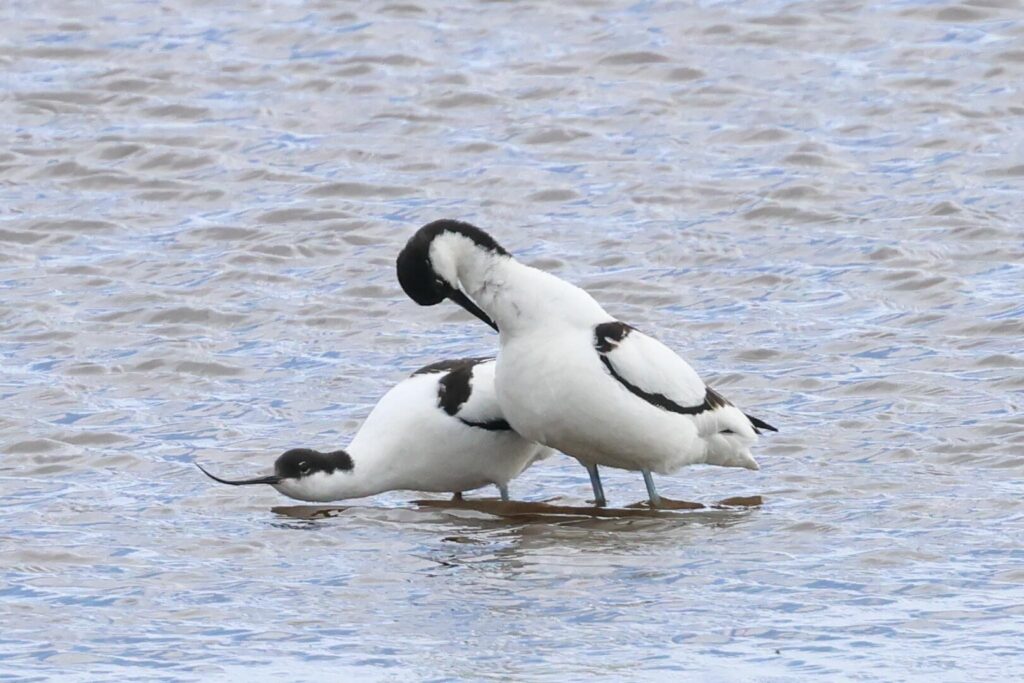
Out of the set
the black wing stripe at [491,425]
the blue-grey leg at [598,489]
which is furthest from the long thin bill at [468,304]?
the blue-grey leg at [598,489]

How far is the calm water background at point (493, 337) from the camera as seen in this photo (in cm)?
883

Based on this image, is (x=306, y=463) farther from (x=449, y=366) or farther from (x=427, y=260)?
(x=427, y=260)

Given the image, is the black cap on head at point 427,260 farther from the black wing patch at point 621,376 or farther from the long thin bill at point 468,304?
the black wing patch at point 621,376

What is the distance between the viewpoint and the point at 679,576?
9.41 metres

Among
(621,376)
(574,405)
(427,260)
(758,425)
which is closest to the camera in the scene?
(574,405)

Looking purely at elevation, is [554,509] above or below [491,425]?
below

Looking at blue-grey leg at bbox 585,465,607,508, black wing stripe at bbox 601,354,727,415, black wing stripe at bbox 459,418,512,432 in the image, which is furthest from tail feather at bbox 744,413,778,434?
black wing stripe at bbox 459,418,512,432

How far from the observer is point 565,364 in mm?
10359

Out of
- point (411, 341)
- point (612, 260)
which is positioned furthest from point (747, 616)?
point (612, 260)

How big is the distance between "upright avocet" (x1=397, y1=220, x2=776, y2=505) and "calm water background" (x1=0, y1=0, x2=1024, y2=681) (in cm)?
44

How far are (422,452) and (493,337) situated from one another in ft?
11.1

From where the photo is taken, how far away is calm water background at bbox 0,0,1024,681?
29.0 feet

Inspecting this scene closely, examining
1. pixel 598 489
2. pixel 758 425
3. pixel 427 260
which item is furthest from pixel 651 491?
pixel 427 260

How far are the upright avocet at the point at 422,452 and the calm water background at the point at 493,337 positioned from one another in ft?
0.64
